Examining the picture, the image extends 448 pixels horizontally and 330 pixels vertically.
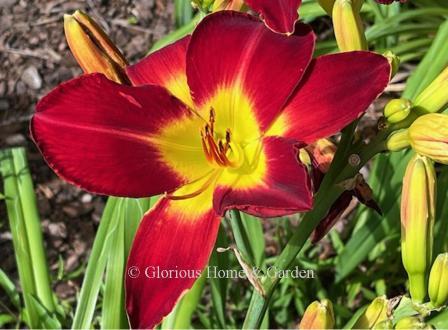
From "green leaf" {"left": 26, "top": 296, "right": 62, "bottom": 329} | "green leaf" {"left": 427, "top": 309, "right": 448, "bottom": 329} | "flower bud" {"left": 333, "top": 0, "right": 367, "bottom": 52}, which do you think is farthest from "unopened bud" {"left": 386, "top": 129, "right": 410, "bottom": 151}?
"green leaf" {"left": 26, "top": 296, "right": 62, "bottom": 329}

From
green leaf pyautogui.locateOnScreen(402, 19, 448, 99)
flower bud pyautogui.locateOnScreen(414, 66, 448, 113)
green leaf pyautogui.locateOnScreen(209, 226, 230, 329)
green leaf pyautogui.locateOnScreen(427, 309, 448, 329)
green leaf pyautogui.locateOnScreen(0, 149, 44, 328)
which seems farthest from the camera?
green leaf pyautogui.locateOnScreen(402, 19, 448, 99)

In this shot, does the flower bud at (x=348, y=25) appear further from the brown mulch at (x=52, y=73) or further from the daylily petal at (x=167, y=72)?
the brown mulch at (x=52, y=73)

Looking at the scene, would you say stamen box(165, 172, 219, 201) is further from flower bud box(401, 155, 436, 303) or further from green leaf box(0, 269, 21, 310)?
green leaf box(0, 269, 21, 310)

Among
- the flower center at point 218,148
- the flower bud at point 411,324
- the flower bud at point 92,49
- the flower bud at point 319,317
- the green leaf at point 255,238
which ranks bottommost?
the green leaf at point 255,238

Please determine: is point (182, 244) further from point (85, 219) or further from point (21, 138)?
point (21, 138)

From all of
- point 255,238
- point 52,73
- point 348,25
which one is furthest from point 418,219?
point 52,73

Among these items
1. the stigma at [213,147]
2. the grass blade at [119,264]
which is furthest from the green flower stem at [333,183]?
the grass blade at [119,264]
